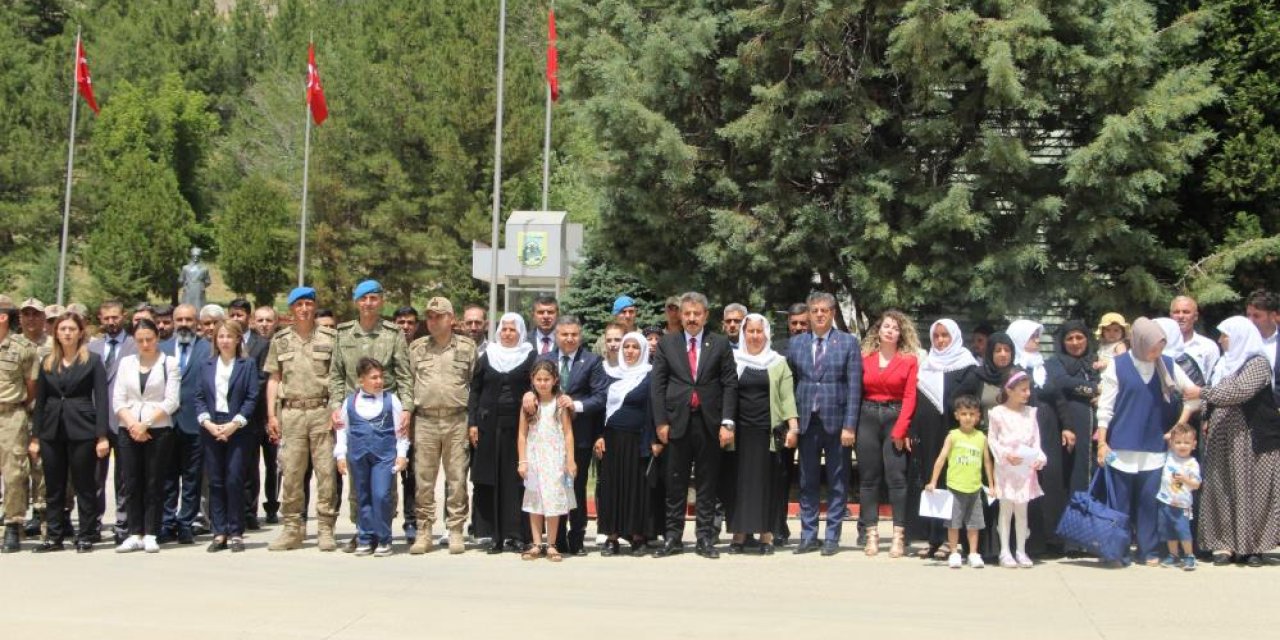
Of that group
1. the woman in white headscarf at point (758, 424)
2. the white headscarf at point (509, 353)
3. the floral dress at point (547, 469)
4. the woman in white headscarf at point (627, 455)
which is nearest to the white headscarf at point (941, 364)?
the woman in white headscarf at point (758, 424)

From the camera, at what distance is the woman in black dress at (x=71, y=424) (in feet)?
34.8

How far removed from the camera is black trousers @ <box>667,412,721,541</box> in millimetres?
10477

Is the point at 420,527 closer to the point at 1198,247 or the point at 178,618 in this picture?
the point at 178,618

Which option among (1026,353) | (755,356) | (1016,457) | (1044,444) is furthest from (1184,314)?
(755,356)

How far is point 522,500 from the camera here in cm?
1045

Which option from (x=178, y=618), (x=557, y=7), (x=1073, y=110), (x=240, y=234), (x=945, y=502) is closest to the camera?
(x=178, y=618)

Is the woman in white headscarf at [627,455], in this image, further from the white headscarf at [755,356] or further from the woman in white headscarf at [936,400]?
the woman in white headscarf at [936,400]

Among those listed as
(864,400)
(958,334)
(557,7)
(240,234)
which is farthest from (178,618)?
(240,234)

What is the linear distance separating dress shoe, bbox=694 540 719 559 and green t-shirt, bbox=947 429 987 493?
73.8 inches

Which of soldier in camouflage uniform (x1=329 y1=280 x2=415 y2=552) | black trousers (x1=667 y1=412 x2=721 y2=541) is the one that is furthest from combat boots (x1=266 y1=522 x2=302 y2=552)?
black trousers (x1=667 y1=412 x2=721 y2=541)

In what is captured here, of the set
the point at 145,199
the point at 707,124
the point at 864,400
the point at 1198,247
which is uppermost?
the point at 145,199

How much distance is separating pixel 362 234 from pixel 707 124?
28.0 m

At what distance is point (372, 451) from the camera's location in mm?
10359

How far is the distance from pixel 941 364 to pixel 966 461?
2.74ft
